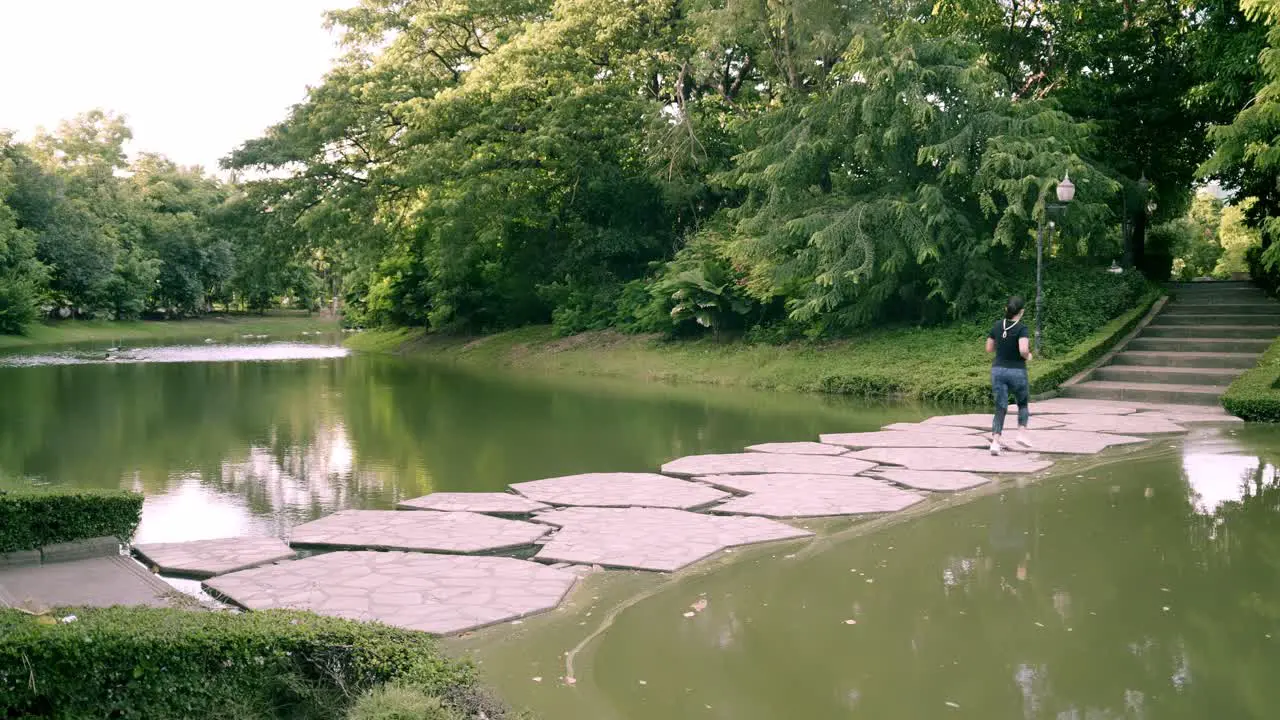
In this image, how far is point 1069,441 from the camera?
11078 millimetres

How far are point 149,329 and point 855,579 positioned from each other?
5868cm

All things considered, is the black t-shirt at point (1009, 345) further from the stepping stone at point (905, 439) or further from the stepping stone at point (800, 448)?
the stepping stone at point (800, 448)

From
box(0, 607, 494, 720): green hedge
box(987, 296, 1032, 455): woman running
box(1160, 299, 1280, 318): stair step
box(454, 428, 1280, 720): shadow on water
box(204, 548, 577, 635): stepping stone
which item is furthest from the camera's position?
box(1160, 299, 1280, 318): stair step

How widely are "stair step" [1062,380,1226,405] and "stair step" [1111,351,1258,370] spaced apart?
1.01m

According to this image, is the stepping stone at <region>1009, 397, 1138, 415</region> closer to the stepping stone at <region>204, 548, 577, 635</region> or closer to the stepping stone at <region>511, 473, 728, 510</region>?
the stepping stone at <region>511, 473, 728, 510</region>

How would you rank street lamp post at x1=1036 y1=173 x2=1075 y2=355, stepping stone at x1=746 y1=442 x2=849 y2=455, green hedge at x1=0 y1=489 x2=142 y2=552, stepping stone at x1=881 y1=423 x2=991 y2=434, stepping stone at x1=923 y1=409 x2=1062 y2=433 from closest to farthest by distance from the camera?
1. green hedge at x1=0 y1=489 x2=142 y2=552
2. stepping stone at x1=746 y1=442 x2=849 y2=455
3. stepping stone at x1=881 y1=423 x2=991 y2=434
4. stepping stone at x1=923 y1=409 x2=1062 y2=433
5. street lamp post at x1=1036 y1=173 x2=1075 y2=355

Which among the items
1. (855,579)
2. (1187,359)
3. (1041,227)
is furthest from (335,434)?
(1187,359)

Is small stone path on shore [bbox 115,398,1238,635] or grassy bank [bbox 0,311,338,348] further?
grassy bank [bbox 0,311,338,348]

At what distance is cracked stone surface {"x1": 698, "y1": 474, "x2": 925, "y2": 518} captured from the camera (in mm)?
7734

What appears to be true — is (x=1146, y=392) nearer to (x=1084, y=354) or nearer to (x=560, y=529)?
(x=1084, y=354)

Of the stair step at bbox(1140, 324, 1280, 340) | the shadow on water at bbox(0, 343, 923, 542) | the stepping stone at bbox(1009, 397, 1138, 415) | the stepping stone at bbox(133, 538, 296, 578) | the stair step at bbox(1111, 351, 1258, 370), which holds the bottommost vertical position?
the shadow on water at bbox(0, 343, 923, 542)

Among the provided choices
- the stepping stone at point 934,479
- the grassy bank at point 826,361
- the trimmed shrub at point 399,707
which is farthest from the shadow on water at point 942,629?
the grassy bank at point 826,361

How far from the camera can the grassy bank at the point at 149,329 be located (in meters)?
45.7

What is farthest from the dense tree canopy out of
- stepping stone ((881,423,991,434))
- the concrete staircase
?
stepping stone ((881,423,991,434))
